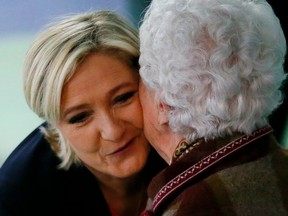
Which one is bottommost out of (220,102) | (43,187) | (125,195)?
(125,195)

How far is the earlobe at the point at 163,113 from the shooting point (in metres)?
1.13

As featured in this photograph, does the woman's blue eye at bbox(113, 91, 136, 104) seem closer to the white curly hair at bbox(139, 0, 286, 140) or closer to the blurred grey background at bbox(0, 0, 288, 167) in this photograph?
the white curly hair at bbox(139, 0, 286, 140)

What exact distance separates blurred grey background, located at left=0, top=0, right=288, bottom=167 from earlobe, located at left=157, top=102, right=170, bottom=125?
3.09ft

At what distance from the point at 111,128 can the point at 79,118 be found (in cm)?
11

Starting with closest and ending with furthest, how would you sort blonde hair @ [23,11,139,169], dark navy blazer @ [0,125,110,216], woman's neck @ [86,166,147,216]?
1. blonde hair @ [23,11,139,169]
2. dark navy blazer @ [0,125,110,216]
3. woman's neck @ [86,166,147,216]

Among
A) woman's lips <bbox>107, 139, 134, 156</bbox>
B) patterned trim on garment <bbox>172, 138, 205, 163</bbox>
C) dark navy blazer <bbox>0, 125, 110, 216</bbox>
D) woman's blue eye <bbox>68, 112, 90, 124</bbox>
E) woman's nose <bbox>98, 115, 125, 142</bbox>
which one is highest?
patterned trim on garment <bbox>172, 138, 205, 163</bbox>

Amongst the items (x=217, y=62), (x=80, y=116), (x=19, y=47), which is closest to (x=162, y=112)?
(x=217, y=62)

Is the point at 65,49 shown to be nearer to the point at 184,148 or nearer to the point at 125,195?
the point at 184,148

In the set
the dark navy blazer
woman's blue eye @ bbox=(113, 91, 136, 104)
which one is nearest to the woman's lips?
woman's blue eye @ bbox=(113, 91, 136, 104)

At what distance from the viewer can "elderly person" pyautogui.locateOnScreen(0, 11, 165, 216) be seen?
1.33 meters

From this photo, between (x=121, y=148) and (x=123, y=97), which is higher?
(x=123, y=97)

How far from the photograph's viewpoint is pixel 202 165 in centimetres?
101

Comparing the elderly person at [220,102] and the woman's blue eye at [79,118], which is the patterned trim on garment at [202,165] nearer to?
the elderly person at [220,102]

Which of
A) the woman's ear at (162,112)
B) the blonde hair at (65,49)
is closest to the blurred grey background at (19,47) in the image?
the blonde hair at (65,49)
